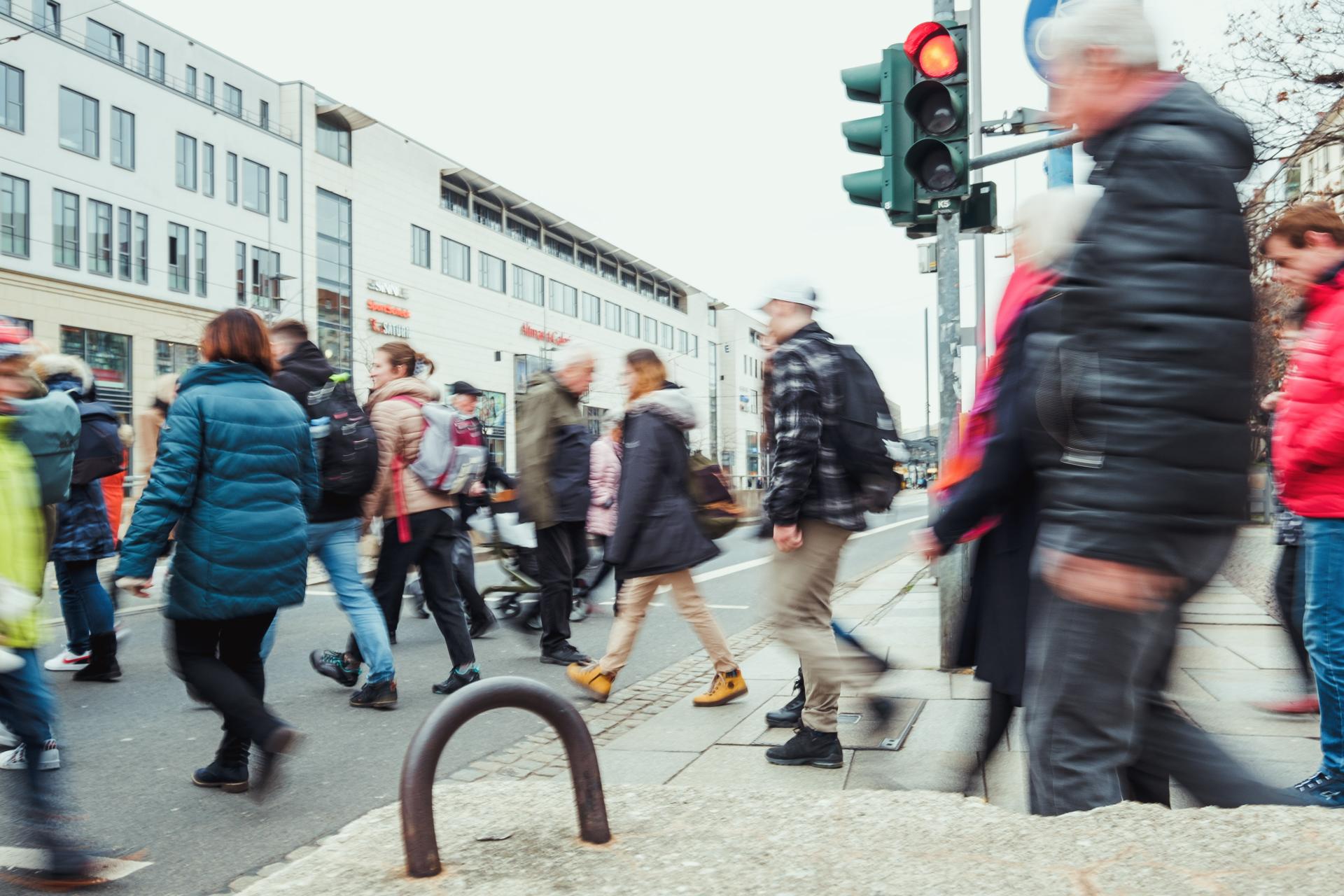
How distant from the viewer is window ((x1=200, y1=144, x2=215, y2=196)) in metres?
39.4

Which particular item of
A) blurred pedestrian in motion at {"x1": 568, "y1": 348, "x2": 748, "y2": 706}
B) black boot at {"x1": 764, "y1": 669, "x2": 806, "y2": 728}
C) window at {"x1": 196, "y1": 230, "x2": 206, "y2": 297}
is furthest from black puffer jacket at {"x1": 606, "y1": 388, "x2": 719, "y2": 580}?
window at {"x1": 196, "y1": 230, "x2": 206, "y2": 297}

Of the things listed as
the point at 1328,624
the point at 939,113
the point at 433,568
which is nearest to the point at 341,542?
the point at 433,568

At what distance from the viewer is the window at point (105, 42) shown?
35.7 meters

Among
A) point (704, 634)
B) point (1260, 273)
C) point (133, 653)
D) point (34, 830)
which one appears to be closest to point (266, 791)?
point (34, 830)

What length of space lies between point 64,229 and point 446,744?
3684 centimetres

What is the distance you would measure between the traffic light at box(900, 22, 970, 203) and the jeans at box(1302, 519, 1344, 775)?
3047 mm

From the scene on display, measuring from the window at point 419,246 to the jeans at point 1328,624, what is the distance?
164 ft

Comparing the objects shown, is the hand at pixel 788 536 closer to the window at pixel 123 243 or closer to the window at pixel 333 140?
the window at pixel 123 243

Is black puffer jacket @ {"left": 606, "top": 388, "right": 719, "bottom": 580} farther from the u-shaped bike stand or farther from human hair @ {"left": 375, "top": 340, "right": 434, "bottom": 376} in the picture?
the u-shaped bike stand

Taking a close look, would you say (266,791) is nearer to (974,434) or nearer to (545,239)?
(974,434)

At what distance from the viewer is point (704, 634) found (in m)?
5.86

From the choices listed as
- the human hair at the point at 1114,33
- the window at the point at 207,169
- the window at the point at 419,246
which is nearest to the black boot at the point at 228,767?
the human hair at the point at 1114,33

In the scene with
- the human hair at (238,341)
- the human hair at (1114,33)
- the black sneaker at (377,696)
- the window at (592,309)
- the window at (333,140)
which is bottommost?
the black sneaker at (377,696)

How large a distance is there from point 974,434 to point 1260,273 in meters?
15.8
